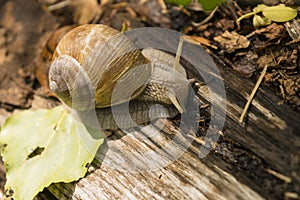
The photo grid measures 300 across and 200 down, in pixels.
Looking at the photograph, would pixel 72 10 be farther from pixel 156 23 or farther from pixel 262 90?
pixel 262 90

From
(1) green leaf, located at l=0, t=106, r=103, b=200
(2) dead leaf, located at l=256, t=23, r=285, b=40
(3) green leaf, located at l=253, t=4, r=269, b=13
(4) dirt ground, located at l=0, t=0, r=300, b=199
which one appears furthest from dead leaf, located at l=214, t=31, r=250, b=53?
(1) green leaf, located at l=0, t=106, r=103, b=200

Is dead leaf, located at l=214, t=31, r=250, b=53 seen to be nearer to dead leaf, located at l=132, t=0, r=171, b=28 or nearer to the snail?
the snail

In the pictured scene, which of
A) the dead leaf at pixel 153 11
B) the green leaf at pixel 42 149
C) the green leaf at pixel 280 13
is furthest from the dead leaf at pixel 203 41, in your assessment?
the green leaf at pixel 42 149

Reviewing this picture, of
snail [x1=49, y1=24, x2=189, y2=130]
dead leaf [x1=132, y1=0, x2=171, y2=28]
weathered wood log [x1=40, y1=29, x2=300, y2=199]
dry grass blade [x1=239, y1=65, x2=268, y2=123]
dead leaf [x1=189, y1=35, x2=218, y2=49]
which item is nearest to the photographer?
weathered wood log [x1=40, y1=29, x2=300, y2=199]

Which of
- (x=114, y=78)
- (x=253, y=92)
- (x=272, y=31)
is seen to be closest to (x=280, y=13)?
(x=272, y=31)

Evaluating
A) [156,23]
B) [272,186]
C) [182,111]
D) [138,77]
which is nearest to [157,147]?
[182,111]

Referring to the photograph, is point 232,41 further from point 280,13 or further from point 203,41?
point 280,13
